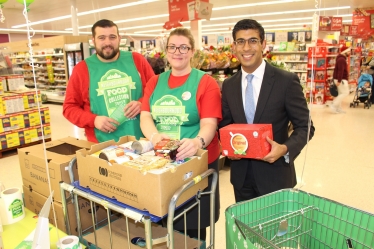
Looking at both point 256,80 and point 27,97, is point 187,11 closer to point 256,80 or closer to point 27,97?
point 27,97

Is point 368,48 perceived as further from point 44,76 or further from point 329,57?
point 44,76

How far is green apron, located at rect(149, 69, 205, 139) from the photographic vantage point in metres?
1.86

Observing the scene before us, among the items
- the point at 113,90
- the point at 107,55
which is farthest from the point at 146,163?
the point at 107,55

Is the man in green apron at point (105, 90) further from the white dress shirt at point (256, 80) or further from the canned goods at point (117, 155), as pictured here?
the white dress shirt at point (256, 80)

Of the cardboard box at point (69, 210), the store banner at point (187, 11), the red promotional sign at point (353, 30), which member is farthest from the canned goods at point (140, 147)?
the red promotional sign at point (353, 30)

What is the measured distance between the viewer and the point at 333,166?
4.75 m

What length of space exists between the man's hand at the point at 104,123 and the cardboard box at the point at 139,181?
1.69ft

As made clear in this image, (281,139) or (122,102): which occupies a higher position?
(122,102)

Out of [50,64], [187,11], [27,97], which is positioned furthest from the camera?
[50,64]

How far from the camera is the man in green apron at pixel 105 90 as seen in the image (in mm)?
2250

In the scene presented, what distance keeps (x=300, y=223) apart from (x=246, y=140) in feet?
1.53

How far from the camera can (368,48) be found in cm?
1648

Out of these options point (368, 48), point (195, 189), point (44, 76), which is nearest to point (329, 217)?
point (195, 189)

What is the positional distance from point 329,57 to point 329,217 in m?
10.3
